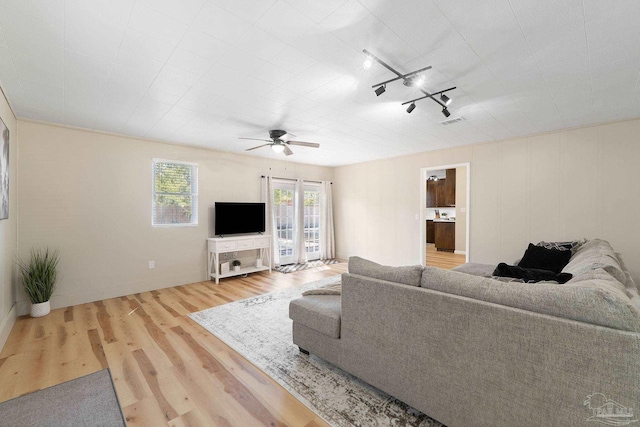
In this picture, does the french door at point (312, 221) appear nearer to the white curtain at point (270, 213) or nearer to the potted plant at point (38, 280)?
the white curtain at point (270, 213)

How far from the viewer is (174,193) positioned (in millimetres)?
4922

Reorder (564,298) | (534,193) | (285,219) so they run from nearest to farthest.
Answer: (564,298), (534,193), (285,219)

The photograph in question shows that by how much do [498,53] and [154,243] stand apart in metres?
5.21

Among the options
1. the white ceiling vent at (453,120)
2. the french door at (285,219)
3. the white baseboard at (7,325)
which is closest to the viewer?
the white baseboard at (7,325)

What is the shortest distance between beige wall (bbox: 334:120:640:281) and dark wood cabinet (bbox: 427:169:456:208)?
135 inches

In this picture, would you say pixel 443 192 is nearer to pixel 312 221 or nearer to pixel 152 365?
pixel 312 221

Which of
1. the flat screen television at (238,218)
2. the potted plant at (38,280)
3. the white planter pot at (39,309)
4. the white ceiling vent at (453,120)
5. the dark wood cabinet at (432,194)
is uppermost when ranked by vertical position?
the white ceiling vent at (453,120)

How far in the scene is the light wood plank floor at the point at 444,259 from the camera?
21.6 ft

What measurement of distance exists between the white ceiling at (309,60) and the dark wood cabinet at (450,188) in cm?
476

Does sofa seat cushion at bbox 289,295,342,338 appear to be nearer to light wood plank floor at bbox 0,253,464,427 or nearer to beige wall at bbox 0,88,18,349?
light wood plank floor at bbox 0,253,464,427

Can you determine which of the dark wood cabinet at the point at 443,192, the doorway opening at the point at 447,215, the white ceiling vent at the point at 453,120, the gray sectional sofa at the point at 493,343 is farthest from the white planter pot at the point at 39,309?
Answer: the dark wood cabinet at the point at 443,192

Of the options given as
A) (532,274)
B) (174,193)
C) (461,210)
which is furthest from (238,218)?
(461,210)

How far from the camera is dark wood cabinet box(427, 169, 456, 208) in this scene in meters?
8.63

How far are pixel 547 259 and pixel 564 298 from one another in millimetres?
2349
